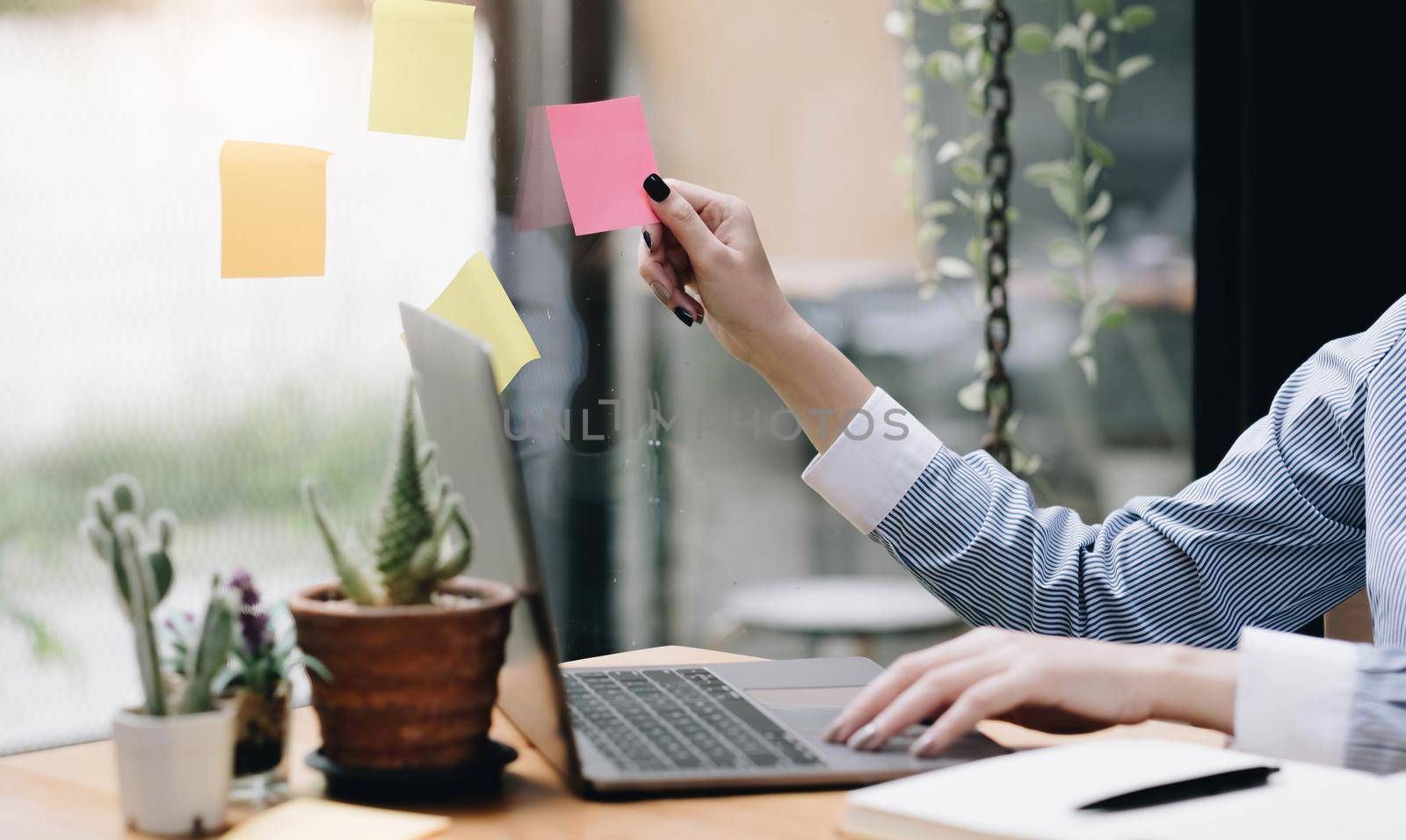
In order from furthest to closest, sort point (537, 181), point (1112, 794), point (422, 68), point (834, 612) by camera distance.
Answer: point (834, 612) < point (537, 181) < point (422, 68) < point (1112, 794)

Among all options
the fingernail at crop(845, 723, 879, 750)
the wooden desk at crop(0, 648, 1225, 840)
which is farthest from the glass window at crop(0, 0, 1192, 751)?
the fingernail at crop(845, 723, 879, 750)

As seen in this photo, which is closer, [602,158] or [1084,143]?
[602,158]

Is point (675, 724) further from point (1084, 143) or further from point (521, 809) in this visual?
point (1084, 143)

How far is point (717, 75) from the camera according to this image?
4.74 ft

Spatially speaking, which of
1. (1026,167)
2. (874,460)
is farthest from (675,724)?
(1026,167)

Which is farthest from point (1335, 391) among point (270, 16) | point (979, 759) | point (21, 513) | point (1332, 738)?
point (21, 513)

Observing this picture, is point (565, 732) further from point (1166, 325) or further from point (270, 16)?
point (1166, 325)

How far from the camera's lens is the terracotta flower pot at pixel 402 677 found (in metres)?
0.59

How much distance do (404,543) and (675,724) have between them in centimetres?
19

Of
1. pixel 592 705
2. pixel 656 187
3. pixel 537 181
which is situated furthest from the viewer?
pixel 537 181

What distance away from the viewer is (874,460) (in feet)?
3.39

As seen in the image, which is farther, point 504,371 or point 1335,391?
point 504,371

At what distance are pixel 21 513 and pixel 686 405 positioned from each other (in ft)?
2.25

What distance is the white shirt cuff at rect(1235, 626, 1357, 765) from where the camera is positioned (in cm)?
69
